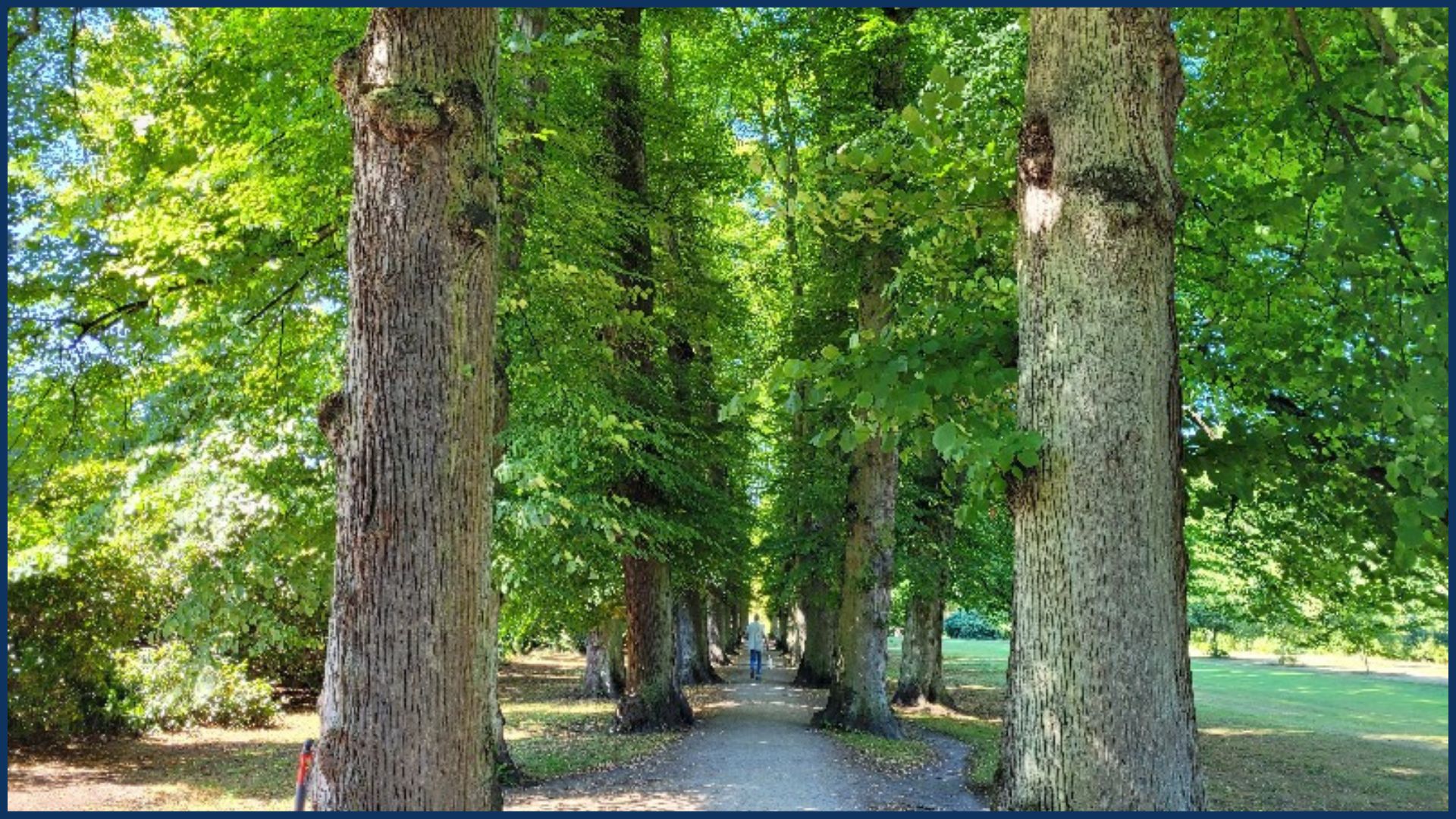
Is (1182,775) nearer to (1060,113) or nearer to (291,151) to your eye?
(1060,113)

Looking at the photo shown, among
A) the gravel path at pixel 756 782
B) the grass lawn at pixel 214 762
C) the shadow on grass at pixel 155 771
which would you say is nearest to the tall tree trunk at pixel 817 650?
the grass lawn at pixel 214 762

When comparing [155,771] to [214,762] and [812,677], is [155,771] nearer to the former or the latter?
[214,762]

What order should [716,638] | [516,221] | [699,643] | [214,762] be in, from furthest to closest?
[716,638]
[699,643]
[214,762]
[516,221]

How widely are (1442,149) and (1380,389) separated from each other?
117 centimetres

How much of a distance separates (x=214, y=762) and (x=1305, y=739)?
17884 millimetres

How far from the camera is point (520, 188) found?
388 inches

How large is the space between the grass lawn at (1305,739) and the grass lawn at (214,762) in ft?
16.7

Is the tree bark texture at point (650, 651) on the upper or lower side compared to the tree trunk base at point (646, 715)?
upper

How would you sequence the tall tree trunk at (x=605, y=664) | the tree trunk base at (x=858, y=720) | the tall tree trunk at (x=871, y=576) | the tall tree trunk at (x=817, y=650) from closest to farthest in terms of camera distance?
the tree trunk base at (x=858, y=720), the tall tree trunk at (x=871, y=576), the tall tree trunk at (x=605, y=664), the tall tree trunk at (x=817, y=650)

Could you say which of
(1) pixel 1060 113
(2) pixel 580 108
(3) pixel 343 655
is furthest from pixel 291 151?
(1) pixel 1060 113

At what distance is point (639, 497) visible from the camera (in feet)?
49.4

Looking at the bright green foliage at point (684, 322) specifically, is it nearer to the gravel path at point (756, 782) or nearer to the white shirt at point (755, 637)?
the gravel path at point (756, 782)

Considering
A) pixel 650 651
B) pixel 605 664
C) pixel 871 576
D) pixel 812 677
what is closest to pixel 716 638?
pixel 812 677

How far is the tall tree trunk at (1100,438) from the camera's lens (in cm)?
360
